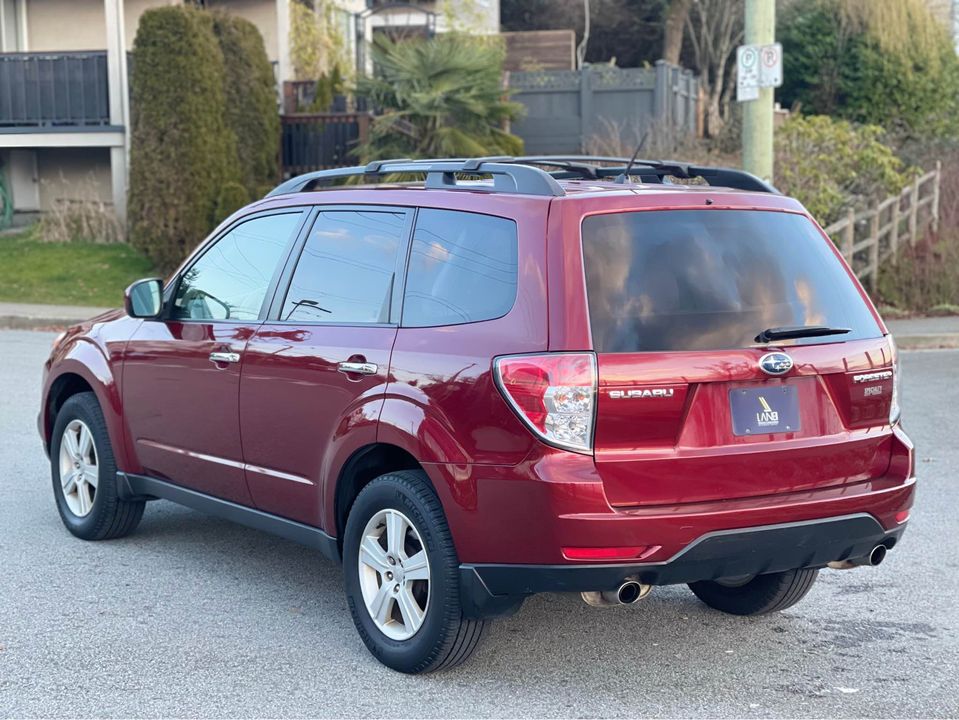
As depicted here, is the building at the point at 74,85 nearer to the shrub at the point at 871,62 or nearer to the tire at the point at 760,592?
the shrub at the point at 871,62

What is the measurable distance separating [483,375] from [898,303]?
14672mm

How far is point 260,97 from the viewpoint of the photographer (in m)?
22.3

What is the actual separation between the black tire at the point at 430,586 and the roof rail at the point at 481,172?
1114 millimetres

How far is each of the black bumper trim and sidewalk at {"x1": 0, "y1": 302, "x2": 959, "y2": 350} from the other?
437 inches

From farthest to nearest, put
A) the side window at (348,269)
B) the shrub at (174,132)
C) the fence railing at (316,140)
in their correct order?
the fence railing at (316,140), the shrub at (174,132), the side window at (348,269)

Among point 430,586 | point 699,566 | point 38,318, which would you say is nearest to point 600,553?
point 699,566

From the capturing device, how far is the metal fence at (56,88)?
24344 mm

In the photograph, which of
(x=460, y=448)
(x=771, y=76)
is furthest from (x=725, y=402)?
(x=771, y=76)

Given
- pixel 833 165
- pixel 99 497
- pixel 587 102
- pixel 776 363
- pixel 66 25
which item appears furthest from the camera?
pixel 66 25

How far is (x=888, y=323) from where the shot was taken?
1680 centimetres

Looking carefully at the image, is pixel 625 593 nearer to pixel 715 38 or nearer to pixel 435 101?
pixel 435 101

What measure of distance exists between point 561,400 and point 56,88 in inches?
881

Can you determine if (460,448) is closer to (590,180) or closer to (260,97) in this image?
(590,180)

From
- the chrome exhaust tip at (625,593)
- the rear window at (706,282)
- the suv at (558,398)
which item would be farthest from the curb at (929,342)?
→ the chrome exhaust tip at (625,593)
